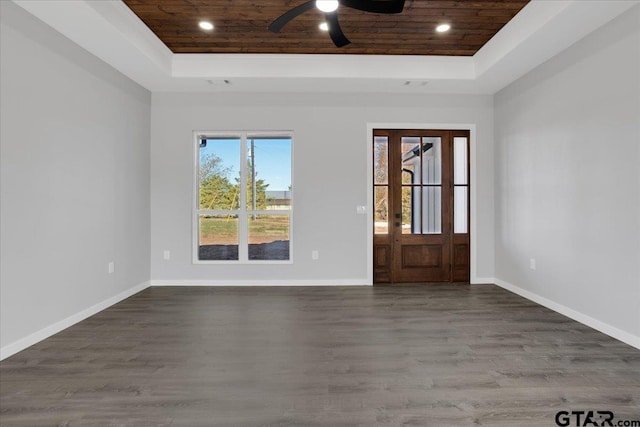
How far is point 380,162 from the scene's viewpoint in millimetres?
4879

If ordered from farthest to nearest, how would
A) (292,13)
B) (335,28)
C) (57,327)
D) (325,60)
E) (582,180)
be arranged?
(325,60) → (582,180) → (57,327) → (335,28) → (292,13)

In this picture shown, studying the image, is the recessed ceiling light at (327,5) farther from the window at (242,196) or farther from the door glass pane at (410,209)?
the door glass pane at (410,209)

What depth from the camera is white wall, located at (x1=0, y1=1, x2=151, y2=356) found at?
2.57 metres

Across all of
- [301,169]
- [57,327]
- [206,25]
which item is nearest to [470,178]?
[301,169]

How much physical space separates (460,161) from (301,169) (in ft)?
7.92

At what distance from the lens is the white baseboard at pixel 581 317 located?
274 centimetres

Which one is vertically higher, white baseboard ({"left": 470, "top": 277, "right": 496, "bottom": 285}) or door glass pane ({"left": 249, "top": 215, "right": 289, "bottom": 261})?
door glass pane ({"left": 249, "top": 215, "right": 289, "bottom": 261})

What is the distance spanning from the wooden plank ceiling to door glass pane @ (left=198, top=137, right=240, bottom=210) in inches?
52.1

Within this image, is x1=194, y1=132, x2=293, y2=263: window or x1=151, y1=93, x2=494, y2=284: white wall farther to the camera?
x1=194, y1=132, x2=293, y2=263: window

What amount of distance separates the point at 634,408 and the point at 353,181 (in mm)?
3564

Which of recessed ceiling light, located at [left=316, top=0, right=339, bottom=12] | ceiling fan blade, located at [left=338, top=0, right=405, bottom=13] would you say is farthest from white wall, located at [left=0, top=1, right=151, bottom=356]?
ceiling fan blade, located at [left=338, top=0, right=405, bottom=13]

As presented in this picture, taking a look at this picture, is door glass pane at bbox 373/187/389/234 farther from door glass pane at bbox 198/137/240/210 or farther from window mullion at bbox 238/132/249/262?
door glass pane at bbox 198/137/240/210

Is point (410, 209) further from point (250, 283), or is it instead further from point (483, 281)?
point (250, 283)

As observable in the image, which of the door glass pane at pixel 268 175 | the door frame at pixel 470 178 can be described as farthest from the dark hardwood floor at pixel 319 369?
the door glass pane at pixel 268 175
